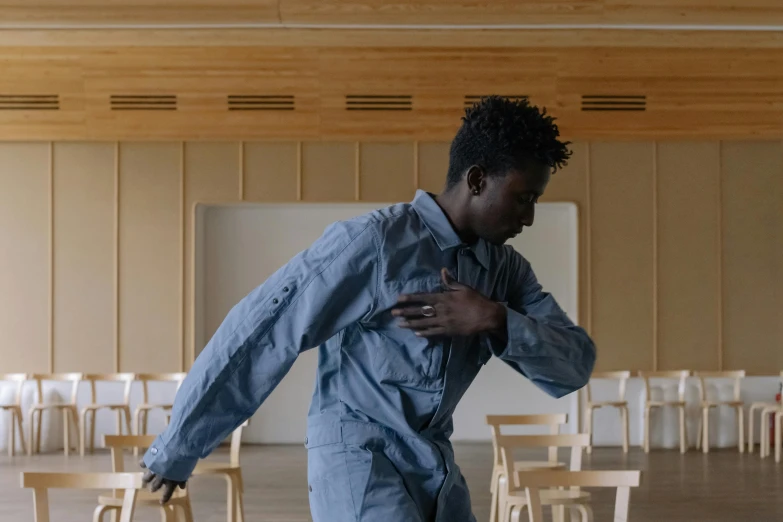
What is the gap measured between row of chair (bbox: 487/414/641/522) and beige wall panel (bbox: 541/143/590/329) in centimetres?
541

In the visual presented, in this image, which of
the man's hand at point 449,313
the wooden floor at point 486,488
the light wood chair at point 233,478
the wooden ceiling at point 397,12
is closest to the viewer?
the man's hand at point 449,313

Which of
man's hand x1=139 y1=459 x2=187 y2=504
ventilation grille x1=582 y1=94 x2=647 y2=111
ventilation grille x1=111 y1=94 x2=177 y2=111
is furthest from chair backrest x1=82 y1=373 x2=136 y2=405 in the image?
man's hand x1=139 y1=459 x2=187 y2=504

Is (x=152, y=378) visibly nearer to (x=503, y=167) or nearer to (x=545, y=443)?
(x=545, y=443)

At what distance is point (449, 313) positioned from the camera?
6.16 feet

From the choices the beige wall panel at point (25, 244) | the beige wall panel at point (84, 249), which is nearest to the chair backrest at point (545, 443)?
the beige wall panel at point (84, 249)

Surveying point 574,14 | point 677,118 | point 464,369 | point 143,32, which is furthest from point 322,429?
point 677,118

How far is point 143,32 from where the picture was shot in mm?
10469

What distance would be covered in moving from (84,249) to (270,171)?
2.30 metres

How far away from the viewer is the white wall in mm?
11461

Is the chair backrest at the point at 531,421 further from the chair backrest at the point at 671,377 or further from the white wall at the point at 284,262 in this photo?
the white wall at the point at 284,262

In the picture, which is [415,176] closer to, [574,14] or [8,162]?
[574,14]

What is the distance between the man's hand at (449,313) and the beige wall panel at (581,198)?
9641mm

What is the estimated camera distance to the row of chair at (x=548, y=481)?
10.9ft

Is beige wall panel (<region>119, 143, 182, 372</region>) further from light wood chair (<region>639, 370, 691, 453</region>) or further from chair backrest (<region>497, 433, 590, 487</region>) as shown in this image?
chair backrest (<region>497, 433, 590, 487</region>)
